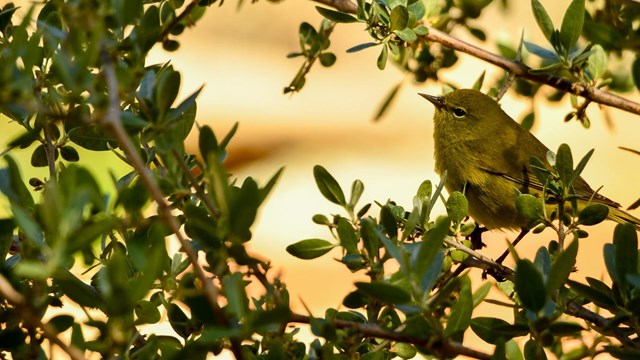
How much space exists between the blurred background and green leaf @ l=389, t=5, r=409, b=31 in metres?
4.96

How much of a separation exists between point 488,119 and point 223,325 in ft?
11.4

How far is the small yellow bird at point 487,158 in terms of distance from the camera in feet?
12.8

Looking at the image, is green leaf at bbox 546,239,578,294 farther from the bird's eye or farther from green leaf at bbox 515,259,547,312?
the bird's eye

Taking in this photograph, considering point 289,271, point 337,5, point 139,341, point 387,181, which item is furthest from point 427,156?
point 139,341

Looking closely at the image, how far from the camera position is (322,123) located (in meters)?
9.18

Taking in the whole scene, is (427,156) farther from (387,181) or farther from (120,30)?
(120,30)

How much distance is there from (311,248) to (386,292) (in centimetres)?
48

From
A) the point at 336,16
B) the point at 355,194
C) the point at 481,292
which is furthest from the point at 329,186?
the point at 336,16

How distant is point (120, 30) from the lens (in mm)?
1538

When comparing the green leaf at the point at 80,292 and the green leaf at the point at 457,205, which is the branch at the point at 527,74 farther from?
the green leaf at the point at 80,292

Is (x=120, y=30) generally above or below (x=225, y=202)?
above

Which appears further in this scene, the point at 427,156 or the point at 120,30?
the point at 427,156

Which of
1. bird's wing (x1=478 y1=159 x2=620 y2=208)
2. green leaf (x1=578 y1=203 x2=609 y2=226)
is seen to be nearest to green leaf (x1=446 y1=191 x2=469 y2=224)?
green leaf (x1=578 y1=203 x2=609 y2=226)

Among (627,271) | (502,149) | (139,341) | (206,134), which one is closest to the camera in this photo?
(206,134)
